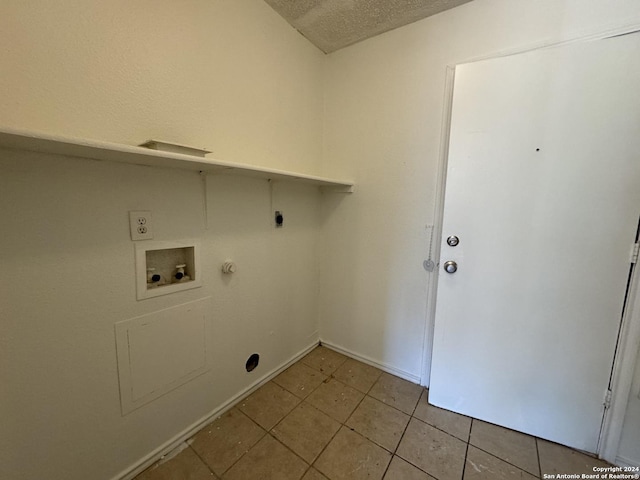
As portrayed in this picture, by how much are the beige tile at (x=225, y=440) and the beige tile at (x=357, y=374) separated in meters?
0.68

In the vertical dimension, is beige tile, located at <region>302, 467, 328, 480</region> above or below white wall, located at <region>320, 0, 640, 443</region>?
below

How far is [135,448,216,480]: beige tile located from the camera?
117cm

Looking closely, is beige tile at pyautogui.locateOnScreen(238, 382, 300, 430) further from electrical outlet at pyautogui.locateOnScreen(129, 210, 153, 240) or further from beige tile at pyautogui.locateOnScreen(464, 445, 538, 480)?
electrical outlet at pyautogui.locateOnScreen(129, 210, 153, 240)

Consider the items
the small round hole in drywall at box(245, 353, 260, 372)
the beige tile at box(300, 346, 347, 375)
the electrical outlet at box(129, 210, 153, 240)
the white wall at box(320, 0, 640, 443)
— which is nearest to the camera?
the electrical outlet at box(129, 210, 153, 240)

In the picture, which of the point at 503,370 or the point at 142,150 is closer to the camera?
the point at 142,150

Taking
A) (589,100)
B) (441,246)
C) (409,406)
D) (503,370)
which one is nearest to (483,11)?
(589,100)

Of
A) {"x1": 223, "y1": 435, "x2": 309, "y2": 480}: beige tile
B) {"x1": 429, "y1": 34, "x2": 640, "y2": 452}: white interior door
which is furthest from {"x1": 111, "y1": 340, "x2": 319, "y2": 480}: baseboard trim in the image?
{"x1": 429, "y1": 34, "x2": 640, "y2": 452}: white interior door

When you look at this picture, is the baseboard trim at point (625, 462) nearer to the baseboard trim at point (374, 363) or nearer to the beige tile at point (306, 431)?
the baseboard trim at point (374, 363)

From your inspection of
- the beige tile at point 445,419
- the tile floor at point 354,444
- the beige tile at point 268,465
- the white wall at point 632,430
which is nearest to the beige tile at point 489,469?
the tile floor at point 354,444

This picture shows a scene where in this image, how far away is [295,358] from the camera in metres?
2.05

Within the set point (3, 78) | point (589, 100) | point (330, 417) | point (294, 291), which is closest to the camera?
point (3, 78)

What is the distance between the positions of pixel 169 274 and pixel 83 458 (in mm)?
772

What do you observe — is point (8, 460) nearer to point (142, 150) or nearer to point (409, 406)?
point (142, 150)

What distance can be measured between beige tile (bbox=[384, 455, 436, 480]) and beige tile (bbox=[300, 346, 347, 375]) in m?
0.75
